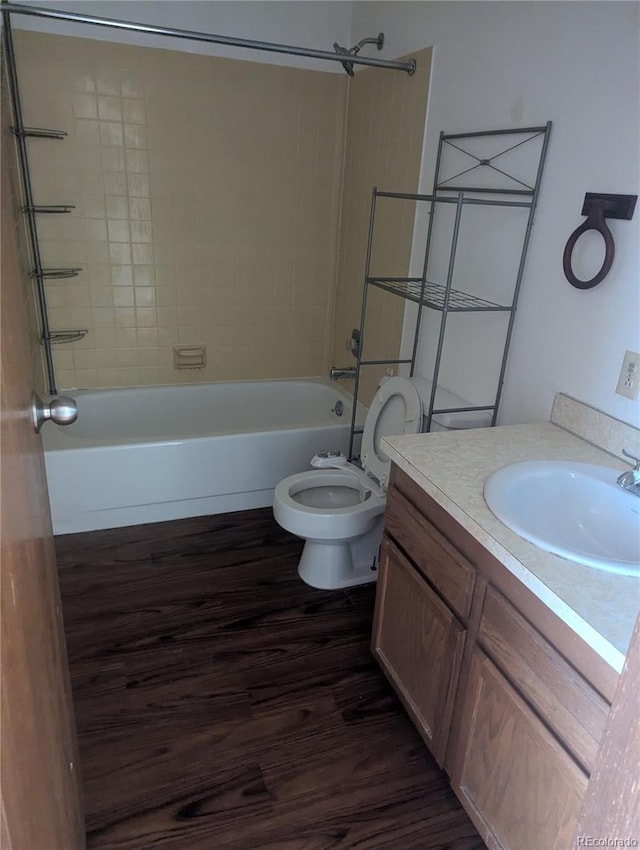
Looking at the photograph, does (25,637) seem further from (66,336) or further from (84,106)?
(84,106)

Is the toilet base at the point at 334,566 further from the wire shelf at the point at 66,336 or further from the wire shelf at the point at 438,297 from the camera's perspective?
the wire shelf at the point at 66,336

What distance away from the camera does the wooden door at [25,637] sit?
58cm

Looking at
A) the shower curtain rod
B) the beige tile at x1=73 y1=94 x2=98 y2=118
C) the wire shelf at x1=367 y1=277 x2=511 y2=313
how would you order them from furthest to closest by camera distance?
1. the beige tile at x1=73 y1=94 x2=98 y2=118
2. the shower curtain rod
3. the wire shelf at x1=367 y1=277 x2=511 y2=313

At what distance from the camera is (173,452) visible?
8.66 feet

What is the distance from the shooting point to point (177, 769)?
162cm

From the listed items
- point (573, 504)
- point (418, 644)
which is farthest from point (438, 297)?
point (418, 644)

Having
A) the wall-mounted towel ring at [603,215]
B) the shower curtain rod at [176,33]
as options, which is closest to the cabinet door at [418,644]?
the wall-mounted towel ring at [603,215]

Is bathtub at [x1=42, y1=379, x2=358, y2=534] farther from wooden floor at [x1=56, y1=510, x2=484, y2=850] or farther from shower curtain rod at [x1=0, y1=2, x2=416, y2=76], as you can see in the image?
shower curtain rod at [x1=0, y1=2, x2=416, y2=76]

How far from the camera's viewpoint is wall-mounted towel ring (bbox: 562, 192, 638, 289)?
1486 mm

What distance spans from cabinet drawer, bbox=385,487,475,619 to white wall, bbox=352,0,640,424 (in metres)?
0.58

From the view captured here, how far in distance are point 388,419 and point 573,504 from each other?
0.92m

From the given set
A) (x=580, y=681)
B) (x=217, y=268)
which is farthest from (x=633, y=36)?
(x=217, y=268)

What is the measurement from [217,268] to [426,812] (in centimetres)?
259

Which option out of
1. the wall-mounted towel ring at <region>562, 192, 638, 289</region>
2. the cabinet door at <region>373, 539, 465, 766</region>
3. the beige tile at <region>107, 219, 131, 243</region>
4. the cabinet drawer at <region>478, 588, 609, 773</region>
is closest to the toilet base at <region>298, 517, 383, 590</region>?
the cabinet door at <region>373, 539, 465, 766</region>
